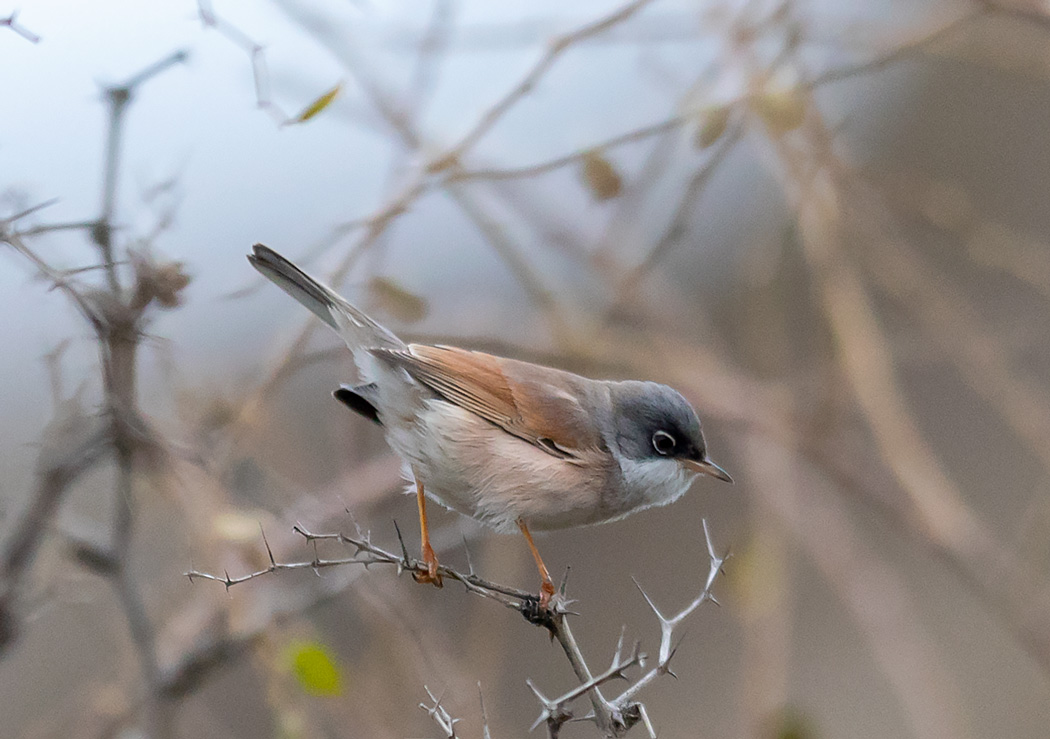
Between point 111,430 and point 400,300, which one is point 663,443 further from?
point 111,430

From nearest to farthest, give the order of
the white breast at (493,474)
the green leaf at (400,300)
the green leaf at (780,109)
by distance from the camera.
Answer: the white breast at (493,474) < the green leaf at (400,300) < the green leaf at (780,109)

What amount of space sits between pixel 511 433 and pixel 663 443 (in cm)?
52

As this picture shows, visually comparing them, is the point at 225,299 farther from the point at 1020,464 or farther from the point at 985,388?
the point at 1020,464

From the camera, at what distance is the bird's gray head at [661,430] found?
2848mm

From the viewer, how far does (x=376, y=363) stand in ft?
8.99

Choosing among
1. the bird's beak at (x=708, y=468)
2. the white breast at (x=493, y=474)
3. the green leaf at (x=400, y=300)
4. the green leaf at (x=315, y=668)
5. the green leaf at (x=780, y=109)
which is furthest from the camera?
the green leaf at (x=780, y=109)

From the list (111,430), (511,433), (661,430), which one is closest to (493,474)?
(511,433)

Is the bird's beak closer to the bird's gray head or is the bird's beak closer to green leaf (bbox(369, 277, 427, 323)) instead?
the bird's gray head

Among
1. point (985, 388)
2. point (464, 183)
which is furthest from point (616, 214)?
point (985, 388)

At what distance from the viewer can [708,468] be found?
2.84 meters

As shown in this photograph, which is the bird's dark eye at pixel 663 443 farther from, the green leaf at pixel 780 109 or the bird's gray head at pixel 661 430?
the green leaf at pixel 780 109

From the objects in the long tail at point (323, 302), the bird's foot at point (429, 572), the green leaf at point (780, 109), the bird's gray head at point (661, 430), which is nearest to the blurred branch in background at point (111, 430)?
the long tail at point (323, 302)

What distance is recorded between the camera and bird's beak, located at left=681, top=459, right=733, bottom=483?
2801mm

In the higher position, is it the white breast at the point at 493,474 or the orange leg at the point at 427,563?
the white breast at the point at 493,474
